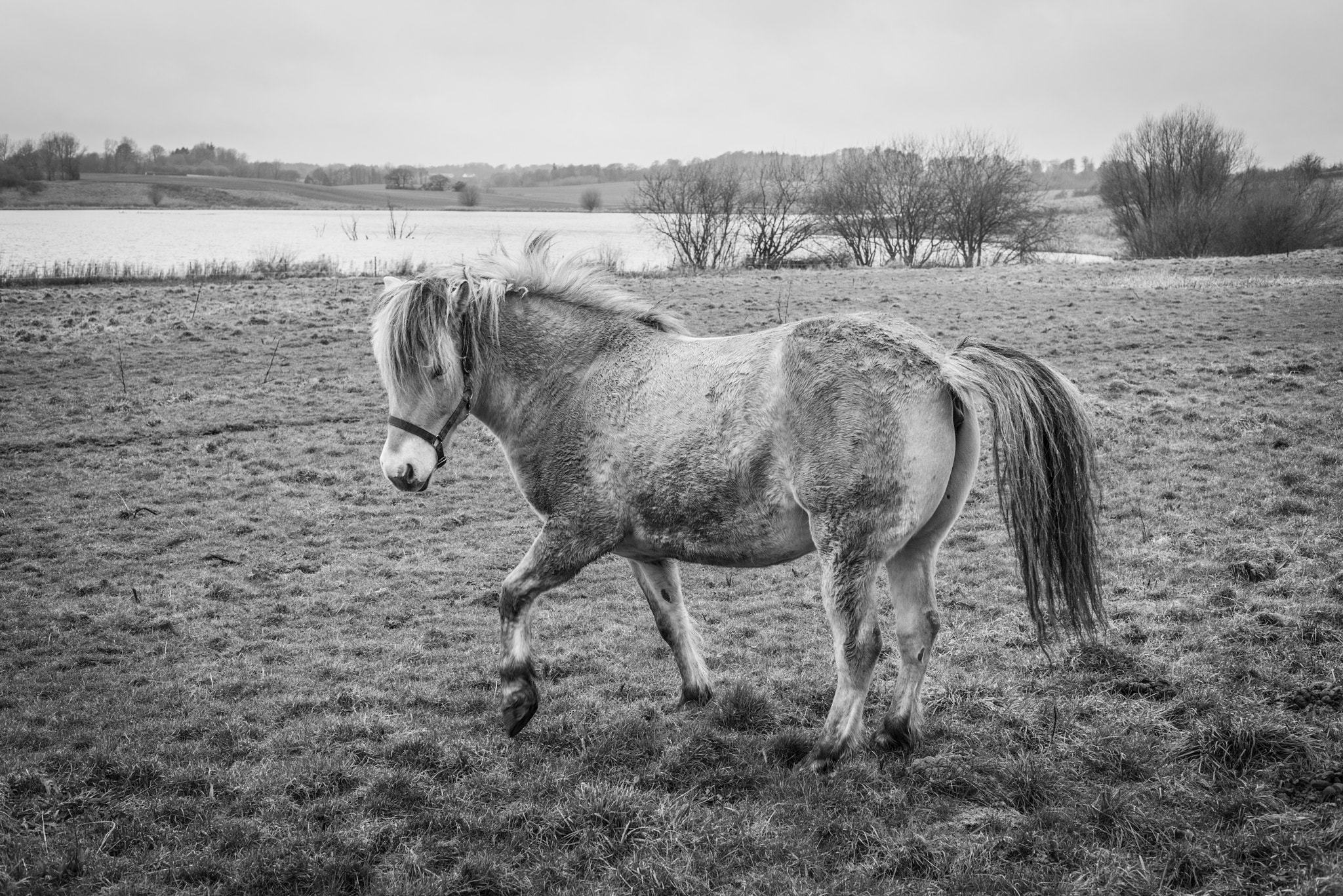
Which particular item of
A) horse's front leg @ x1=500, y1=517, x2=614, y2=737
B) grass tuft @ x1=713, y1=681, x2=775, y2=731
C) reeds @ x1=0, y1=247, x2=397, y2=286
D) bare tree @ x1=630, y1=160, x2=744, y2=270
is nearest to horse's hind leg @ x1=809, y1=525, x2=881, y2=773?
grass tuft @ x1=713, y1=681, x2=775, y2=731

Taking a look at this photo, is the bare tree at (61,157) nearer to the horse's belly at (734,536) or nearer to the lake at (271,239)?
the lake at (271,239)

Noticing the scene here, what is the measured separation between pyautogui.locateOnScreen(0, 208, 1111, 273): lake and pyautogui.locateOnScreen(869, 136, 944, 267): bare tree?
→ 7225mm

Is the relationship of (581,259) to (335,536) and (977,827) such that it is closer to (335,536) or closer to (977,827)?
(977,827)

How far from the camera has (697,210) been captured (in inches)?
1833

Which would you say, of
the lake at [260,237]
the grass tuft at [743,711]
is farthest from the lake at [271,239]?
the grass tuft at [743,711]

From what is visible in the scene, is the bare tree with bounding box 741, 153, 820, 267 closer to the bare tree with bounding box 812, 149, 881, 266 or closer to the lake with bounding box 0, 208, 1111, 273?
the bare tree with bounding box 812, 149, 881, 266

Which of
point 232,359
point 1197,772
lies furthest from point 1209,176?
point 1197,772

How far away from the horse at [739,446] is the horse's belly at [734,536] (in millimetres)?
11

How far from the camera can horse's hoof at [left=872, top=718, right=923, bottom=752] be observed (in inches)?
178

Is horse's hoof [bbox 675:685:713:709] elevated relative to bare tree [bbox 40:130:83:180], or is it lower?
lower

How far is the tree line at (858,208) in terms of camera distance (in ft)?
152

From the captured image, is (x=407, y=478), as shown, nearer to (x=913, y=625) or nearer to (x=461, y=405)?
(x=461, y=405)

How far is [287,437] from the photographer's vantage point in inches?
512

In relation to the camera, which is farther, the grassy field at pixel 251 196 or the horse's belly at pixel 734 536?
the grassy field at pixel 251 196
